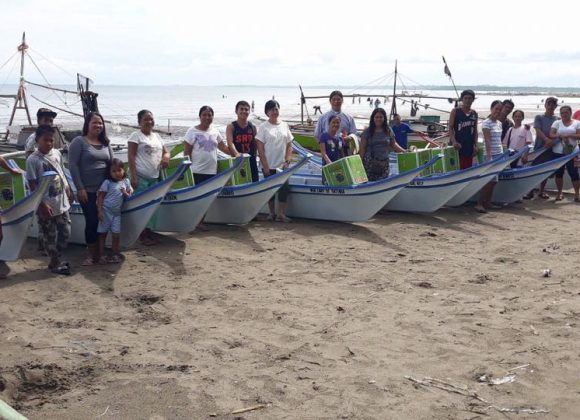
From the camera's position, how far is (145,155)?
23.1 feet

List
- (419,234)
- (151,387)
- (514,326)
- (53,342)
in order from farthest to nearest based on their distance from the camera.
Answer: (419,234) → (514,326) → (53,342) → (151,387)

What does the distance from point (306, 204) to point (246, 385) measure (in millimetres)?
5038

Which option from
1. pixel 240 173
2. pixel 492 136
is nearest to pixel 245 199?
pixel 240 173

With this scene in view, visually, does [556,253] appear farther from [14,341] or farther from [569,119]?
[14,341]

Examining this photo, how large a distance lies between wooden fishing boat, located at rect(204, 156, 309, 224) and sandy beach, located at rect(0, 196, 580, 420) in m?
0.55

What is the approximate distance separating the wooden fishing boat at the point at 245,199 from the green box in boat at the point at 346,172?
0.51m

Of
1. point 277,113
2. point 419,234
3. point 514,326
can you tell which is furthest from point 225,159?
point 514,326

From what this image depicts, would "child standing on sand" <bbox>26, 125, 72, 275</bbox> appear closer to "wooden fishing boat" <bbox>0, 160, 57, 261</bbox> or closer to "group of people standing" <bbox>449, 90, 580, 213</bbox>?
"wooden fishing boat" <bbox>0, 160, 57, 261</bbox>

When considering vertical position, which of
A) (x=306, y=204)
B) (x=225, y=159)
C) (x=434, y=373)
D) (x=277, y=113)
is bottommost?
(x=434, y=373)

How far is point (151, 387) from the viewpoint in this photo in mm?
4012

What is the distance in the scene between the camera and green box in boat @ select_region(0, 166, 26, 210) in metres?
6.92

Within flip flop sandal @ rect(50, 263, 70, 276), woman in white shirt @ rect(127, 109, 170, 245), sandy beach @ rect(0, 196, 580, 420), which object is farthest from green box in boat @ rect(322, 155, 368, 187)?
flip flop sandal @ rect(50, 263, 70, 276)

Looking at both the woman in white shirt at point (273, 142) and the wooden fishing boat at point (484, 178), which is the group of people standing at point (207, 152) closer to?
the woman in white shirt at point (273, 142)

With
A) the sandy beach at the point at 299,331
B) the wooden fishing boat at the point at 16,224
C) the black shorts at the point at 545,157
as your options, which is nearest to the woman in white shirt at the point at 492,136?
the black shorts at the point at 545,157
